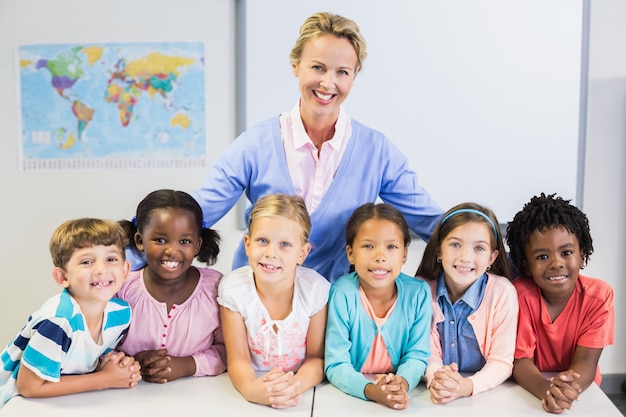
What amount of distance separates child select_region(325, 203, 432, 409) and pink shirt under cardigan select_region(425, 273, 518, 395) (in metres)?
0.06

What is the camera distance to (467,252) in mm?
1530

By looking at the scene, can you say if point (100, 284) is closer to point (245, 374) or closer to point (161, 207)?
point (161, 207)

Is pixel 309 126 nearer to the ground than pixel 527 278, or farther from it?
farther from it

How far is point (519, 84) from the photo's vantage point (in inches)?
113

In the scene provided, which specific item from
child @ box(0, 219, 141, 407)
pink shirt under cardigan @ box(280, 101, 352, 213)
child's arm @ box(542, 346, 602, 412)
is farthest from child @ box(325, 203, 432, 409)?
child @ box(0, 219, 141, 407)

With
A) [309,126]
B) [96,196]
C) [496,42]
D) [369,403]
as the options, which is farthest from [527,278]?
[96,196]

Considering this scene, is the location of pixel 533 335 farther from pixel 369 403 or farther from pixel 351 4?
pixel 351 4

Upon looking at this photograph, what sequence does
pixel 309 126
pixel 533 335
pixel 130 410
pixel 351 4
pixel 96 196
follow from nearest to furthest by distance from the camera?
1. pixel 130 410
2. pixel 533 335
3. pixel 309 126
4. pixel 351 4
5. pixel 96 196

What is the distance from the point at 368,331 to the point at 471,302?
299 mm

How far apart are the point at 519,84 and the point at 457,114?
35 cm

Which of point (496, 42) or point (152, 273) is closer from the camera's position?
point (152, 273)

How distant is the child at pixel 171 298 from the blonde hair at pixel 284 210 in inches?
7.7

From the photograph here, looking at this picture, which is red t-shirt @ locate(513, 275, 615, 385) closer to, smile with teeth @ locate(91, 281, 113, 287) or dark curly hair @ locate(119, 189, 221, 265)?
dark curly hair @ locate(119, 189, 221, 265)

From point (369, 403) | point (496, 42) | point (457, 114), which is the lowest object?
point (369, 403)
